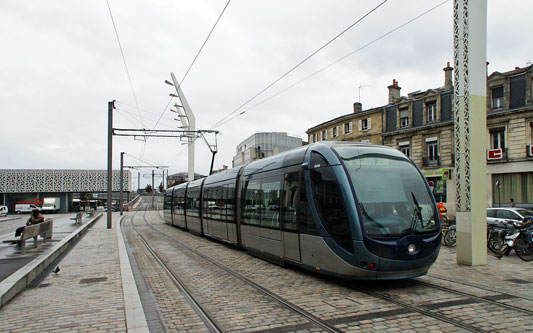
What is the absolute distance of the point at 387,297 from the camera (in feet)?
21.0

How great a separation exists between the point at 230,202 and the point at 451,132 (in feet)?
69.7

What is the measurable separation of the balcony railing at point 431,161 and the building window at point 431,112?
2840 millimetres

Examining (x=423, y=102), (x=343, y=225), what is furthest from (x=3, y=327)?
(x=423, y=102)

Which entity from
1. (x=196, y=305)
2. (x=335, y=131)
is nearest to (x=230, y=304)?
(x=196, y=305)

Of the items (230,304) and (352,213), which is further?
(352,213)

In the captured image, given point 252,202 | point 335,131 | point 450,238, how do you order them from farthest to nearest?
point 335,131 < point 450,238 < point 252,202

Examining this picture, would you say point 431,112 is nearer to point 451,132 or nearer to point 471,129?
point 451,132

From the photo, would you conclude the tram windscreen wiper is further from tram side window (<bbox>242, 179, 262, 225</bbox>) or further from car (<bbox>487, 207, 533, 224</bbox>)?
car (<bbox>487, 207, 533, 224</bbox>)

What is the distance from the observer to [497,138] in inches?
1045

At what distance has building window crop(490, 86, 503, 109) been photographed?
26.2m

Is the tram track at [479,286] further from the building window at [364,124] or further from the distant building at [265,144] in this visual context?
the distant building at [265,144]

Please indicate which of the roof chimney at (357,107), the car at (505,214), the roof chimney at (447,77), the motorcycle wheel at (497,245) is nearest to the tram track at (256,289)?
the motorcycle wheel at (497,245)

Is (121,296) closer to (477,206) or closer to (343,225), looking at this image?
(343,225)

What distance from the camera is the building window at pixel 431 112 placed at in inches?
1196
